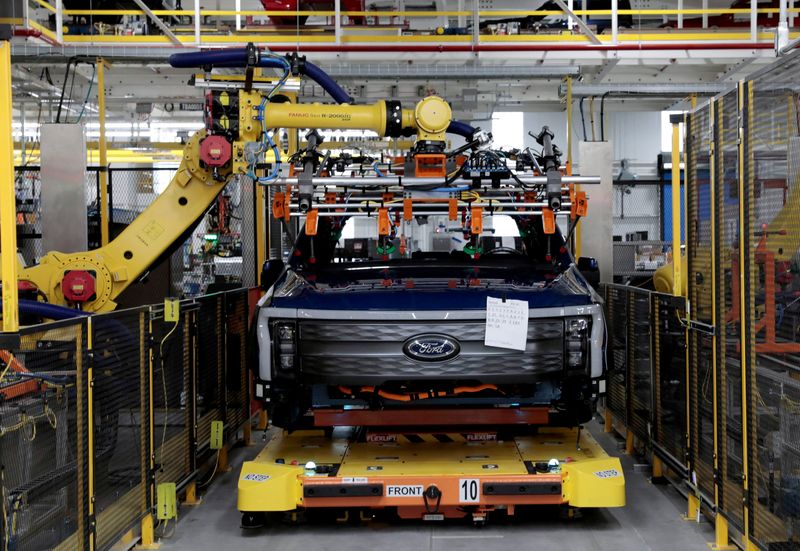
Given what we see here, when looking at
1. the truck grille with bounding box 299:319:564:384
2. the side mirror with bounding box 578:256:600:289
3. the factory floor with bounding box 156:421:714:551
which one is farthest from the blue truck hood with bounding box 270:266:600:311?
the factory floor with bounding box 156:421:714:551

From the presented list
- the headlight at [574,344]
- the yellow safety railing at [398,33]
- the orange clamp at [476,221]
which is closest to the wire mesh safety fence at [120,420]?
the orange clamp at [476,221]

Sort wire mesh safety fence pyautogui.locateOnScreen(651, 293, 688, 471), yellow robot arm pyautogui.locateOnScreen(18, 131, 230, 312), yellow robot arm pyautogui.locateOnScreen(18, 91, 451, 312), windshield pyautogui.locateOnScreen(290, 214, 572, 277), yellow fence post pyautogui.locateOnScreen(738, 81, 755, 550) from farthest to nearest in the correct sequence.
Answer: windshield pyautogui.locateOnScreen(290, 214, 572, 277)
yellow robot arm pyautogui.locateOnScreen(18, 131, 230, 312)
yellow robot arm pyautogui.locateOnScreen(18, 91, 451, 312)
wire mesh safety fence pyautogui.locateOnScreen(651, 293, 688, 471)
yellow fence post pyautogui.locateOnScreen(738, 81, 755, 550)

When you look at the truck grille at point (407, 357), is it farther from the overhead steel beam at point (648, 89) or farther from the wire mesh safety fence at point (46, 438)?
the overhead steel beam at point (648, 89)

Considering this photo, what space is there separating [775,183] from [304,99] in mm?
7092

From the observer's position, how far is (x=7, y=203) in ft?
11.4

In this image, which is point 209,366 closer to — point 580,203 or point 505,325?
point 505,325

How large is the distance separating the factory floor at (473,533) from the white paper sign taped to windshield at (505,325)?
123cm

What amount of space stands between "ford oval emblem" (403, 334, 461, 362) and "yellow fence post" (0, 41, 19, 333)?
2317mm

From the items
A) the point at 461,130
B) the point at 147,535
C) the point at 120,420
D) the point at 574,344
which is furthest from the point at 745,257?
the point at 147,535

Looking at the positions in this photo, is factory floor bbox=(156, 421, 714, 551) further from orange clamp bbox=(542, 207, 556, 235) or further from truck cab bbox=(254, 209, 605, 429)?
Result: orange clamp bbox=(542, 207, 556, 235)

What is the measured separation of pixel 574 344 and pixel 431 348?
894mm

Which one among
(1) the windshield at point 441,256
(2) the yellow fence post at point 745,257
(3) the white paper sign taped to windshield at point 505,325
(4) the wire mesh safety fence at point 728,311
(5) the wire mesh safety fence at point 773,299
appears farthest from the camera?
(1) the windshield at point 441,256

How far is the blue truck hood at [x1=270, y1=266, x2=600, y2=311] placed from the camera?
5219mm

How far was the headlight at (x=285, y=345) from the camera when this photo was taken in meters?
5.21
